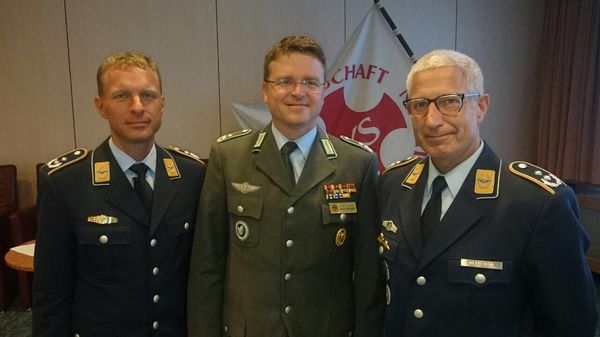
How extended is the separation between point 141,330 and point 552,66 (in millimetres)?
4475

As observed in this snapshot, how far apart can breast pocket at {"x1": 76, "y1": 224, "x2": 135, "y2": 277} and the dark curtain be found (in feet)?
13.3

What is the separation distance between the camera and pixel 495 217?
1097mm

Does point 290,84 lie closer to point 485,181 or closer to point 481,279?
point 485,181

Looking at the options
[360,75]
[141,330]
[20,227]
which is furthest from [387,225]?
[20,227]

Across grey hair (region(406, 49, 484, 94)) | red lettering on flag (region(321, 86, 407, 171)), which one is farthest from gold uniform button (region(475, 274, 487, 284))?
red lettering on flag (region(321, 86, 407, 171))

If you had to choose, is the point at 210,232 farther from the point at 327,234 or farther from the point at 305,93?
the point at 305,93

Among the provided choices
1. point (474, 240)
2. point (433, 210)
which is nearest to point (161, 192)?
point (433, 210)

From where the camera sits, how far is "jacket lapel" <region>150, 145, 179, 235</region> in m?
1.37

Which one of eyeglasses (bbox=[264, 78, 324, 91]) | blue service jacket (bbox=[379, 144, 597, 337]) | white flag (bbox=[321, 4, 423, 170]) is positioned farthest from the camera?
white flag (bbox=[321, 4, 423, 170])

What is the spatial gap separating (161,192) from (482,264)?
1024 millimetres

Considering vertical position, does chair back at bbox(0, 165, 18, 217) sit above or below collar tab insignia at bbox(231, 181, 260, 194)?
below

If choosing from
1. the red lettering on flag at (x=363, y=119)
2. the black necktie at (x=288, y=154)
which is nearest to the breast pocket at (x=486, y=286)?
the black necktie at (x=288, y=154)

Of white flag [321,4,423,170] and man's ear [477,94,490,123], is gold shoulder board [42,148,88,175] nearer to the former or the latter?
man's ear [477,94,490,123]

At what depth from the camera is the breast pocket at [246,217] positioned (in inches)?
53.1
